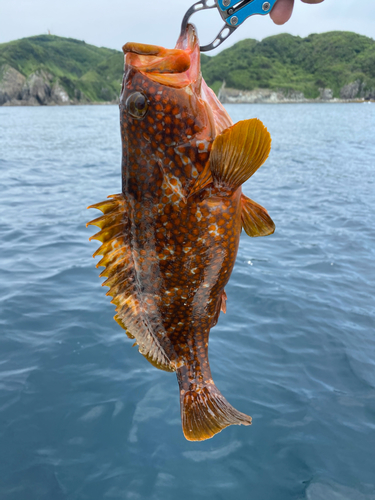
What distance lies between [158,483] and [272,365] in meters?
2.70

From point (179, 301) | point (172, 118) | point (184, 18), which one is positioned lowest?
point (179, 301)

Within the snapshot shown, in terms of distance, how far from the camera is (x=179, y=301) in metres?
2.57

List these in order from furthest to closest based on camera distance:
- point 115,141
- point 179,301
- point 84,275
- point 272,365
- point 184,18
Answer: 1. point 115,141
2. point 84,275
3. point 272,365
4. point 179,301
5. point 184,18

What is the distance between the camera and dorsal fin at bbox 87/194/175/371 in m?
2.49

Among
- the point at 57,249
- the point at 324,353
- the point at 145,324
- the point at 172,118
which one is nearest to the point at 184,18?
the point at 172,118

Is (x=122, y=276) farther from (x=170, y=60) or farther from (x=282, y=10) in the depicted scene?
(x=282, y=10)

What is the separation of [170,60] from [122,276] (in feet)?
4.54

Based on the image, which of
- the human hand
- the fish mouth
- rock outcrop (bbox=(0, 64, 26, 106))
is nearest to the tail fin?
the fish mouth

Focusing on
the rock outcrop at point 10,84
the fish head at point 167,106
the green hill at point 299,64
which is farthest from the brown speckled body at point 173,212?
the green hill at point 299,64

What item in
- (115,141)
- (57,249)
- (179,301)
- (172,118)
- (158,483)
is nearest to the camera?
(172,118)

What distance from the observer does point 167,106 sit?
7.27 feet

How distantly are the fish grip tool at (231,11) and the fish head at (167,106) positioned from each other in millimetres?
98

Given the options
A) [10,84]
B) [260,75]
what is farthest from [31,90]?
[260,75]

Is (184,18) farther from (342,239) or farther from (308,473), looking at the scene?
(342,239)
